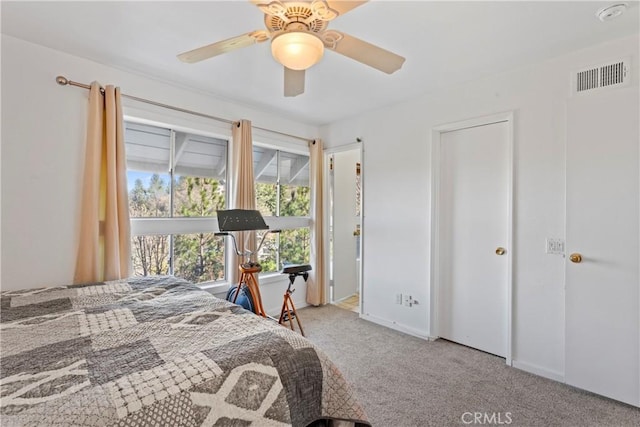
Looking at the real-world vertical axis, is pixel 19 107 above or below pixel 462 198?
above

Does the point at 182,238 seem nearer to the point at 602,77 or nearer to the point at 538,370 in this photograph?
the point at 538,370

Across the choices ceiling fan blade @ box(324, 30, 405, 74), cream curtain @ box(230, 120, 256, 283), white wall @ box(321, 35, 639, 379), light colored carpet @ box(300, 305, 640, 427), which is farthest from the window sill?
ceiling fan blade @ box(324, 30, 405, 74)

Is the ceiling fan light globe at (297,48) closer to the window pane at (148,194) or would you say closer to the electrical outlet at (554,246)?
the window pane at (148,194)

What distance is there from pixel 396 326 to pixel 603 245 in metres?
2.03

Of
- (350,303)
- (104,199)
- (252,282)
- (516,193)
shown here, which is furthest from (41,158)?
(516,193)

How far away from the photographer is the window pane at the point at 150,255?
114 inches

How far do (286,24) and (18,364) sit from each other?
69.4 inches

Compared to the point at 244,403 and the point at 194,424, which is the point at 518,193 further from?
the point at 194,424

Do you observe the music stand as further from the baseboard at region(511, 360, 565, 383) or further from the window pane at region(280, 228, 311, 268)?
the baseboard at region(511, 360, 565, 383)

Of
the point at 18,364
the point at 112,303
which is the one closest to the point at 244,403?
the point at 18,364

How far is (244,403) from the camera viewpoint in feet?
3.39

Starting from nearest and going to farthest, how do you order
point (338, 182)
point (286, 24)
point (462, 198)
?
1. point (286, 24)
2. point (462, 198)
3. point (338, 182)

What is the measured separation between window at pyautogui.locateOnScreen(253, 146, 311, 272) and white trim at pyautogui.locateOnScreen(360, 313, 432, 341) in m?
1.23

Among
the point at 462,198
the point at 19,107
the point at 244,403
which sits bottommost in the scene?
the point at 244,403
